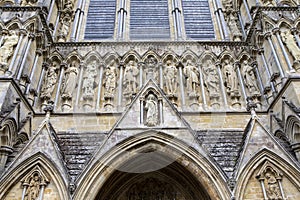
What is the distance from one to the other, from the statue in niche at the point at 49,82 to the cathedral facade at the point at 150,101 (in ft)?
0.17

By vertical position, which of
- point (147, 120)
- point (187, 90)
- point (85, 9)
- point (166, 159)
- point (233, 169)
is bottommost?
point (233, 169)

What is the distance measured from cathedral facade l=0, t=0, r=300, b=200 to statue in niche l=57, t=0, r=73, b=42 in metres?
0.06

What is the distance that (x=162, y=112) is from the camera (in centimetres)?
911

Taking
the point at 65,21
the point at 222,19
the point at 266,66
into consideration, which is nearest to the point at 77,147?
the point at 266,66

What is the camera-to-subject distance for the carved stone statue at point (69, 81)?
442 inches

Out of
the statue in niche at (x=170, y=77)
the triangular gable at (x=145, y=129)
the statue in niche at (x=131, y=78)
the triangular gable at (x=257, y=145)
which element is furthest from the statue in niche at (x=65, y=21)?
the triangular gable at (x=257, y=145)

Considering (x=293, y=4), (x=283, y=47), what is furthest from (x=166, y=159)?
(x=293, y=4)

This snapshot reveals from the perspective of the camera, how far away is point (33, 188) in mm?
7711

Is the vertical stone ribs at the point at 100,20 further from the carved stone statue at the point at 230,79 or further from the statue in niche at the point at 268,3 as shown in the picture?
the statue in niche at the point at 268,3

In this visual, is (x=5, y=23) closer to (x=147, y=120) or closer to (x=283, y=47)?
(x=147, y=120)

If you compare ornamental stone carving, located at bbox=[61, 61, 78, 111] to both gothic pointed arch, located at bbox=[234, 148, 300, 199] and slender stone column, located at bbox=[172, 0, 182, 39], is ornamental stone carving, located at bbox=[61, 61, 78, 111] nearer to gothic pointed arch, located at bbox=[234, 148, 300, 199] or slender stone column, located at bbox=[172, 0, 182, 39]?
slender stone column, located at bbox=[172, 0, 182, 39]

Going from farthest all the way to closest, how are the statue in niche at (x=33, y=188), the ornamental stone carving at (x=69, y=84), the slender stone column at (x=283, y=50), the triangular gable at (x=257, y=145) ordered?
the ornamental stone carving at (x=69, y=84)
the slender stone column at (x=283, y=50)
the triangular gable at (x=257, y=145)
the statue in niche at (x=33, y=188)

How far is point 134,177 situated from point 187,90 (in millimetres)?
3754

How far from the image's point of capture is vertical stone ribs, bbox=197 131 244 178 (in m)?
8.38
